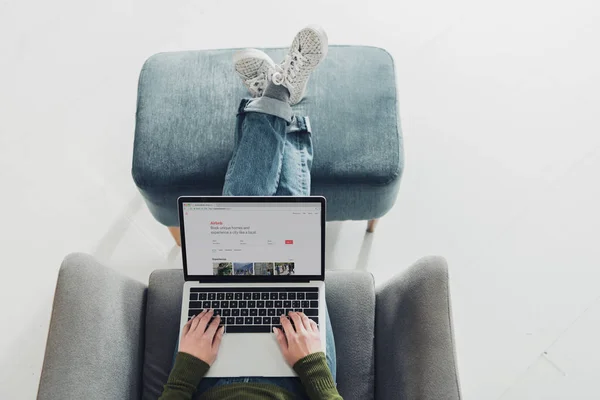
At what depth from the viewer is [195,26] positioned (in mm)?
2082

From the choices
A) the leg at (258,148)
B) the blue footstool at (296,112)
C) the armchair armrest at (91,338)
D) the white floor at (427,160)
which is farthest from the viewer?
the white floor at (427,160)

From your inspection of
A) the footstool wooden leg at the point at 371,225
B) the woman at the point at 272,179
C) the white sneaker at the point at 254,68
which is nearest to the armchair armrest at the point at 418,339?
the woman at the point at 272,179

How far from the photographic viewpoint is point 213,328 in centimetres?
121

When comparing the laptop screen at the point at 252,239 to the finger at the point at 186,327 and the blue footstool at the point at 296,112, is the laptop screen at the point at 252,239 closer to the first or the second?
the finger at the point at 186,327

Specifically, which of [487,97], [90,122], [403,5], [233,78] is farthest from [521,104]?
[90,122]

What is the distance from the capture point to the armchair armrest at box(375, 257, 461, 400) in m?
1.07

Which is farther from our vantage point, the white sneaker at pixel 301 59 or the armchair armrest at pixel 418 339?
the white sneaker at pixel 301 59

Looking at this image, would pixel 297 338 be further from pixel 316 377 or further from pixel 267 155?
pixel 267 155

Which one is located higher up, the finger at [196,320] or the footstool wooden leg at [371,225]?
the footstool wooden leg at [371,225]

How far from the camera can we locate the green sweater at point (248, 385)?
1.10 metres

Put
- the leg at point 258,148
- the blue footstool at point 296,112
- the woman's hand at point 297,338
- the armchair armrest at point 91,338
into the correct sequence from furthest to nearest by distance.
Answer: the blue footstool at point 296,112, the leg at point 258,148, the woman's hand at point 297,338, the armchair armrest at point 91,338

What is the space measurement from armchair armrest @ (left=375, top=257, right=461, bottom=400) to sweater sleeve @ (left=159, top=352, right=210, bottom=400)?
372 mm

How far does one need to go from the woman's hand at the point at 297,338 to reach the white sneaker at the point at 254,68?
22.9 inches

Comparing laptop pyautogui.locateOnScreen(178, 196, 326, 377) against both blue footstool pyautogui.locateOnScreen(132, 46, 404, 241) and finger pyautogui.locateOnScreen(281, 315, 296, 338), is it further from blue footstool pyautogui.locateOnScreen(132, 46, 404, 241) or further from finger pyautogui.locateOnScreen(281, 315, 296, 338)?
blue footstool pyautogui.locateOnScreen(132, 46, 404, 241)
